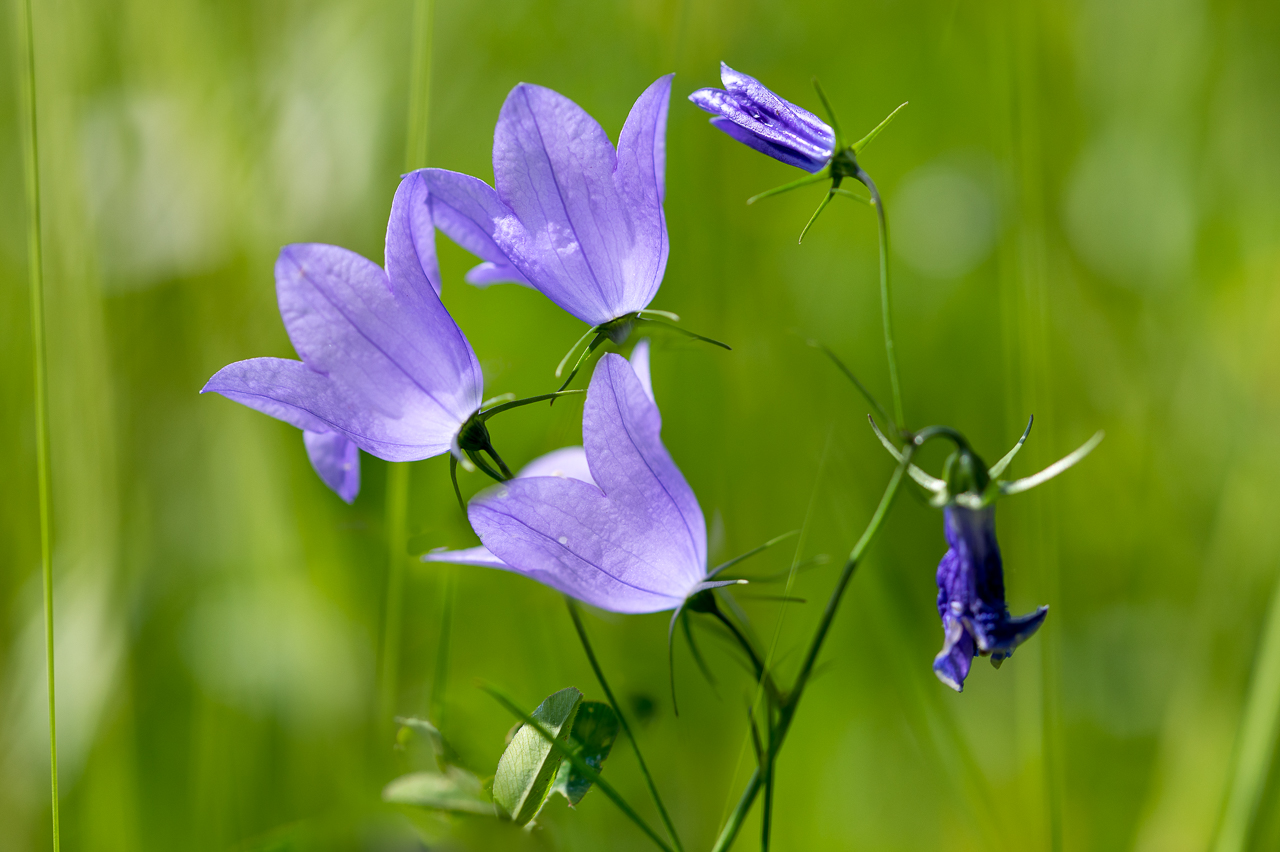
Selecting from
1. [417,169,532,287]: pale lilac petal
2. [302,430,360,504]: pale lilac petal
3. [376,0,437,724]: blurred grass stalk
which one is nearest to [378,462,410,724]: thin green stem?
[376,0,437,724]: blurred grass stalk

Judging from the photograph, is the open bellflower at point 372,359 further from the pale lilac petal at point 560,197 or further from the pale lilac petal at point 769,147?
the pale lilac petal at point 769,147

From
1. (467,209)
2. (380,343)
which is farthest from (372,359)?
(467,209)

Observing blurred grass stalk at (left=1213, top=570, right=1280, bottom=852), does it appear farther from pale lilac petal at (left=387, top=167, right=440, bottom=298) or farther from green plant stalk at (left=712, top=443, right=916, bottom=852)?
pale lilac petal at (left=387, top=167, right=440, bottom=298)

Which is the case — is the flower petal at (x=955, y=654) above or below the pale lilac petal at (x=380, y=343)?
below

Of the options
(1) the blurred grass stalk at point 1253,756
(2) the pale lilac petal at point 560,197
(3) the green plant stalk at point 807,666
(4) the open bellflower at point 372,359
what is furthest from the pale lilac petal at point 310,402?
(1) the blurred grass stalk at point 1253,756

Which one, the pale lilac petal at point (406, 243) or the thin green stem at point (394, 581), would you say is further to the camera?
the thin green stem at point (394, 581)

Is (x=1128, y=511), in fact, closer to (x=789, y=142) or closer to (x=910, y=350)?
(x=910, y=350)
